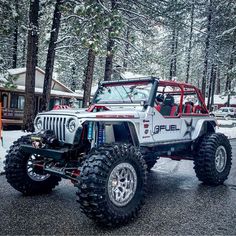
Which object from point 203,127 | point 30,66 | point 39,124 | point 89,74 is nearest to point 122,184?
point 39,124

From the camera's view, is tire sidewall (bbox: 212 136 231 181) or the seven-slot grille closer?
the seven-slot grille

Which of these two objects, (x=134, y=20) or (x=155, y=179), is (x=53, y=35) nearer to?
(x=134, y=20)

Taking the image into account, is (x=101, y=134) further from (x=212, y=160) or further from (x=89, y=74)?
(x=89, y=74)

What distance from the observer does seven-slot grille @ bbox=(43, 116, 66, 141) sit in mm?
4871

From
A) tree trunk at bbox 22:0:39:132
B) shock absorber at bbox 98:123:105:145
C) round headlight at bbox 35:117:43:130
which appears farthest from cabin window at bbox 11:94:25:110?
shock absorber at bbox 98:123:105:145

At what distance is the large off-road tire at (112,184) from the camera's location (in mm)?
3979

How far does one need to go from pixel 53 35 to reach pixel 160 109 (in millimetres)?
9702

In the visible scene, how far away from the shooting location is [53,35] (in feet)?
46.4

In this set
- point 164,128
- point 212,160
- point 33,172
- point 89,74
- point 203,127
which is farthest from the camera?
point 89,74

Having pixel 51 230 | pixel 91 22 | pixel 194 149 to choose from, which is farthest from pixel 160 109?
pixel 91 22

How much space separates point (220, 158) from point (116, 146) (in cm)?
370

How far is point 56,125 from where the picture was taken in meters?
4.98

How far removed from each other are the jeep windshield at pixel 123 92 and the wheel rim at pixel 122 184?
67.6 inches

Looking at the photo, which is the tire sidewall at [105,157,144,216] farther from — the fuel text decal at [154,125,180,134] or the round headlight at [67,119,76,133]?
the fuel text decal at [154,125,180,134]
